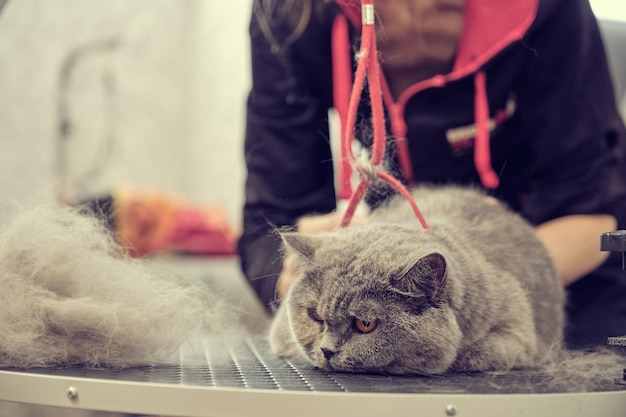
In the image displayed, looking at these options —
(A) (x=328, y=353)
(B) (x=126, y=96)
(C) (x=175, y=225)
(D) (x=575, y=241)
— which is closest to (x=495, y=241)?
(D) (x=575, y=241)

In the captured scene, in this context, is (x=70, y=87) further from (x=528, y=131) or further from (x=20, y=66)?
(x=528, y=131)

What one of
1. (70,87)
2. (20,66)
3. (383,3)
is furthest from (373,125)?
(70,87)

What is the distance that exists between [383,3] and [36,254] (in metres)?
0.55

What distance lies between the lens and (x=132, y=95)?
104 inches

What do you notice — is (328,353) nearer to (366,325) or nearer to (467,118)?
(366,325)

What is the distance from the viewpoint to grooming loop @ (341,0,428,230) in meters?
0.73

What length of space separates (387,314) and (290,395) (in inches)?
6.3

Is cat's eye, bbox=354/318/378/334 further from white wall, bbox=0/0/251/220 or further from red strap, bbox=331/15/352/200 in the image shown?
white wall, bbox=0/0/251/220

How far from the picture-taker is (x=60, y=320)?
647 millimetres

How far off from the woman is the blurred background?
195mm

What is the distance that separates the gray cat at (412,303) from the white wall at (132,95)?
74cm

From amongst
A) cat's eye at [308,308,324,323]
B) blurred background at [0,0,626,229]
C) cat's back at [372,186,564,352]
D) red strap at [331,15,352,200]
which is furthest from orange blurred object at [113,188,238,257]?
cat's eye at [308,308,324,323]

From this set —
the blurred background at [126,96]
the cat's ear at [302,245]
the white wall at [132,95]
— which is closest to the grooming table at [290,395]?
the cat's ear at [302,245]

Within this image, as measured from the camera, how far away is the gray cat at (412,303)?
2.18ft
